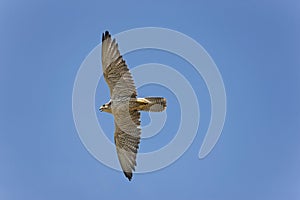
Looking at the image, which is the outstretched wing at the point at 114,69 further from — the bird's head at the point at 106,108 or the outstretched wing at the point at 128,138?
the outstretched wing at the point at 128,138

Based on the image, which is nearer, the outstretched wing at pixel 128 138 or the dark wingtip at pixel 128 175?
the dark wingtip at pixel 128 175

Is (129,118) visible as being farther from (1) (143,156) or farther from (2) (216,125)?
(2) (216,125)

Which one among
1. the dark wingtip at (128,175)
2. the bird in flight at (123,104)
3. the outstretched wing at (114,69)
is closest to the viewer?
the dark wingtip at (128,175)

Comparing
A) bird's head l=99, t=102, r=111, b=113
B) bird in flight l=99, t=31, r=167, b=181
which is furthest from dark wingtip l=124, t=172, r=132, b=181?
bird's head l=99, t=102, r=111, b=113

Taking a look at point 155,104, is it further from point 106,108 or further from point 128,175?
point 128,175

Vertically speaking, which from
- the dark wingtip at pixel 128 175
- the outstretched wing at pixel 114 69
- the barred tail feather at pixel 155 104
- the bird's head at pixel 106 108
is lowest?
the dark wingtip at pixel 128 175

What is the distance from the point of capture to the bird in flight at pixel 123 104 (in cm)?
1981

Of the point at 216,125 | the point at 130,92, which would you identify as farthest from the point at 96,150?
the point at 216,125

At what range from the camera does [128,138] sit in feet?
66.2

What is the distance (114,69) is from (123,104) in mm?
1098

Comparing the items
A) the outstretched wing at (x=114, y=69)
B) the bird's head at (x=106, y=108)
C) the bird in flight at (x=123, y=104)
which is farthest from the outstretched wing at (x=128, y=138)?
the outstretched wing at (x=114, y=69)

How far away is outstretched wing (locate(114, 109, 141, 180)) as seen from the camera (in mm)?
19891

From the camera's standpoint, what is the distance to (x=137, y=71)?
20.3 m

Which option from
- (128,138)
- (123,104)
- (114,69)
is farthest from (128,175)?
(114,69)
